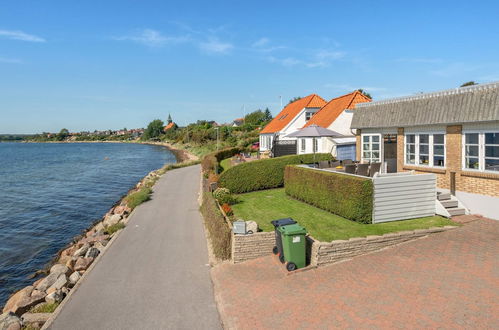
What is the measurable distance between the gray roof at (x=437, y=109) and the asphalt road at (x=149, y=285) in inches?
448

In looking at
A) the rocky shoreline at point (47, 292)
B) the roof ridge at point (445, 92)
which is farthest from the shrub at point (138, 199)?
the roof ridge at point (445, 92)

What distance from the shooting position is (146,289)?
10.0 meters

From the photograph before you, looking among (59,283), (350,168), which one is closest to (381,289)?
(350,168)

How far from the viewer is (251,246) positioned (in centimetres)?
1132

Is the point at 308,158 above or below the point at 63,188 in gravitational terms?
above

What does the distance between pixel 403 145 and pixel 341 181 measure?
5448 millimetres

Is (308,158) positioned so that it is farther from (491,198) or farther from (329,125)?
(491,198)

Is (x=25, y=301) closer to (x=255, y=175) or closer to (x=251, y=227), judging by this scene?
(x=251, y=227)

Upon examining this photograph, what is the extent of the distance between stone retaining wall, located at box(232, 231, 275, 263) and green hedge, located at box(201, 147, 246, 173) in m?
14.0

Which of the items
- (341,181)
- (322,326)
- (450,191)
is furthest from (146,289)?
(450,191)

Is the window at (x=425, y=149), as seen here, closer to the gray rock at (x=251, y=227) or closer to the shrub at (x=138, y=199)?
the gray rock at (x=251, y=227)

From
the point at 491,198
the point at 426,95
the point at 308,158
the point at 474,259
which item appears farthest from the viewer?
the point at 308,158

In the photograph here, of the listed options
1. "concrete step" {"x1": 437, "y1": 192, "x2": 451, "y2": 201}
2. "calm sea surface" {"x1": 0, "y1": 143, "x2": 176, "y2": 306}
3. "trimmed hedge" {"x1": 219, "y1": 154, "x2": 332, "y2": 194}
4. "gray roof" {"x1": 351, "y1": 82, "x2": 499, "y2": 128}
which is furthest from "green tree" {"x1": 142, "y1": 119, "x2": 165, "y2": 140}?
"concrete step" {"x1": 437, "y1": 192, "x2": 451, "y2": 201}

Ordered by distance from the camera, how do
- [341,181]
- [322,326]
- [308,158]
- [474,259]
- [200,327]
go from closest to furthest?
[322,326] < [200,327] < [474,259] < [341,181] < [308,158]
